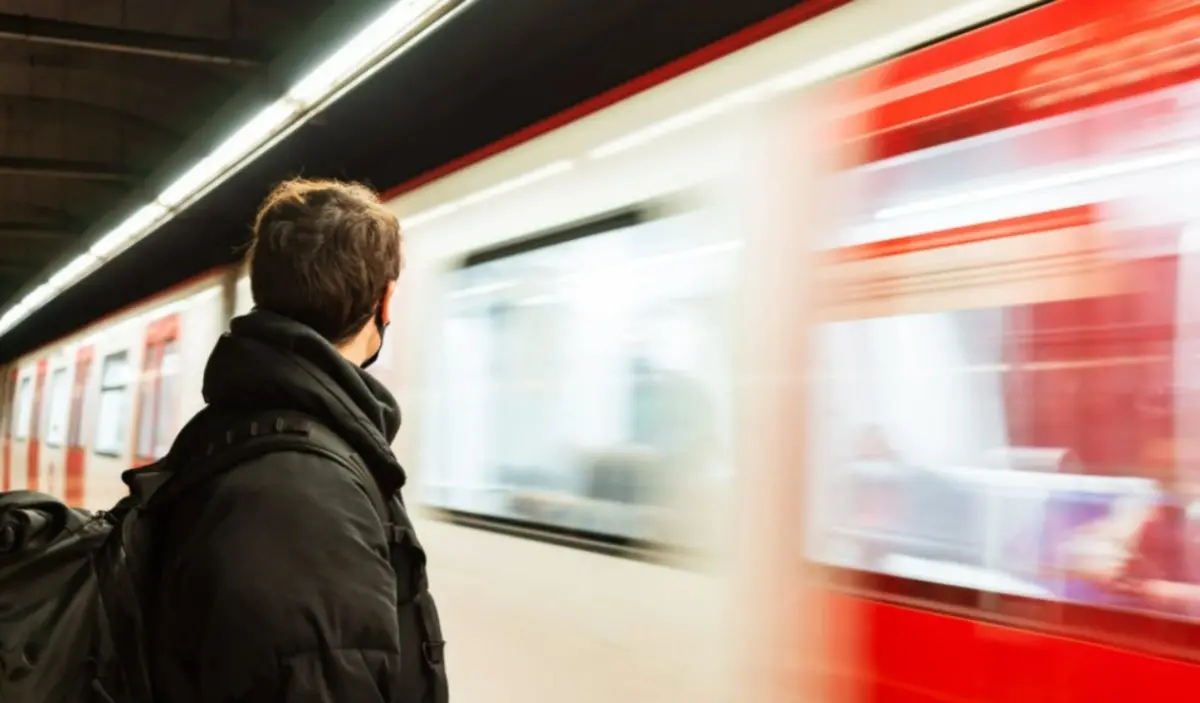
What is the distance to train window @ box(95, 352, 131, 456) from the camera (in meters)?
7.70

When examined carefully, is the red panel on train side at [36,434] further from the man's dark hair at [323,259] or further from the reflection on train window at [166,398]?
the man's dark hair at [323,259]

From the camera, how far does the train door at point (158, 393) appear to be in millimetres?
6668

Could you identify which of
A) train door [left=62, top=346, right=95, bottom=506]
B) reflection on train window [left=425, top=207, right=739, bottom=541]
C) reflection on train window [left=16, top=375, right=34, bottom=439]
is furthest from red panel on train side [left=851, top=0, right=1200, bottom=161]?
reflection on train window [left=16, top=375, right=34, bottom=439]

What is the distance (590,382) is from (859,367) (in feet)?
2.91

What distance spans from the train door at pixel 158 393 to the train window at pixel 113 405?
374mm

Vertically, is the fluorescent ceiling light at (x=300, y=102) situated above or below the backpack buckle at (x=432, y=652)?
above

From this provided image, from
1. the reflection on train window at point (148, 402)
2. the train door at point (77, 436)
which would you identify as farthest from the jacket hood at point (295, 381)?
the train door at point (77, 436)

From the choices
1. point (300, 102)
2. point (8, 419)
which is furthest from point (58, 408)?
point (300, 102)

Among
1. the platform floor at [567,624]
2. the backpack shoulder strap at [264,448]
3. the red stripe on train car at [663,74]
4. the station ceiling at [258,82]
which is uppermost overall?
the station ceiling at [258,82]

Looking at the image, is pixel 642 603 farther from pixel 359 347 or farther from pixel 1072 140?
pixel 1072 140

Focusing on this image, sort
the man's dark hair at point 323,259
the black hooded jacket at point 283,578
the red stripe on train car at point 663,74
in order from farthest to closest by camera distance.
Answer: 1. the red stripe on train car at point 663,74
2. the man's dark hair at point 323,259
3. the black hooded jacket at point 283,578

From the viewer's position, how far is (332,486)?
1.35 meters

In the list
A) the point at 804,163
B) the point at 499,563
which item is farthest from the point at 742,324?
the point at 499,563

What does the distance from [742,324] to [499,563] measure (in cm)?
112
